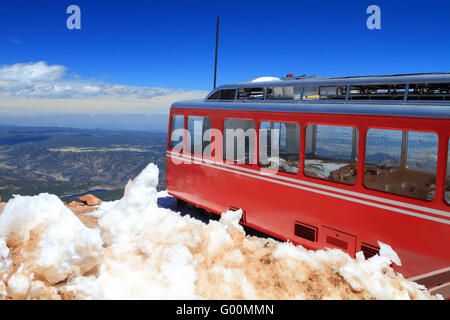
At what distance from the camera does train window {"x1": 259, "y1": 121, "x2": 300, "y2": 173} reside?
6.40m

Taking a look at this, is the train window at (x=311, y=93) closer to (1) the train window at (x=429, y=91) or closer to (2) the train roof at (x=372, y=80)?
(2) the train roof at (x=372, y=80)

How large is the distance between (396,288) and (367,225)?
2.80 m

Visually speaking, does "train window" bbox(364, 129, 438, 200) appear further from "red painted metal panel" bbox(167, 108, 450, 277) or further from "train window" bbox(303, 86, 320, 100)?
"train window" bbox(303, 86, 320, 100)

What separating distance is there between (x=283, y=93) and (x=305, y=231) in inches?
106

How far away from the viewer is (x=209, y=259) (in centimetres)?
268

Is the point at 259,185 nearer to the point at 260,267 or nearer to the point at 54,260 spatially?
the point at 260,267

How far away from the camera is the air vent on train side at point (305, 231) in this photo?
237 inches

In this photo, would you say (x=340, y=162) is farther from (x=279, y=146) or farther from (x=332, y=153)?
(x=279, y=146)

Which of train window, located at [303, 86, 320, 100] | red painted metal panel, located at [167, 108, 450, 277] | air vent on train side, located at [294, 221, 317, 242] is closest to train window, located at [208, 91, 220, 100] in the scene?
red painted metal panel, located at [167, 108, 450, 277]

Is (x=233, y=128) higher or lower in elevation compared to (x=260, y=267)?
higher

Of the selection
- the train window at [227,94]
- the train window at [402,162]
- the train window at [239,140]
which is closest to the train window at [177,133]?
the train window at [227,94]

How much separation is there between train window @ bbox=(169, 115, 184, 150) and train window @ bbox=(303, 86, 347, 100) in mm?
3899

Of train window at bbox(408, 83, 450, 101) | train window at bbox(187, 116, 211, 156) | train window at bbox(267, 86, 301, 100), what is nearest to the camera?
train window at bbox(408, 83, 450, 101)
